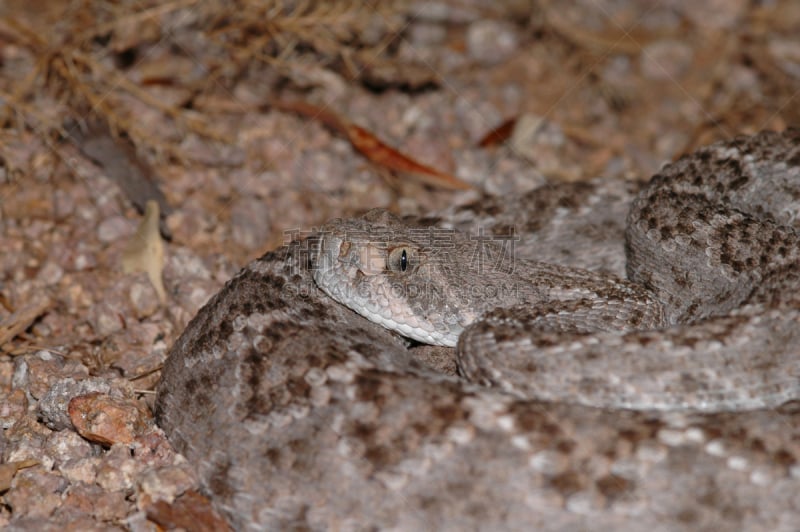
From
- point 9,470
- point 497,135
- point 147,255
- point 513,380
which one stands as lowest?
point 9,470

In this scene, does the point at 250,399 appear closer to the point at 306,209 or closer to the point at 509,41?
the point at 306,209

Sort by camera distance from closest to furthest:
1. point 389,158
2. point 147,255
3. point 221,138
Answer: point 147,255 → point 221,138 → point 389,158

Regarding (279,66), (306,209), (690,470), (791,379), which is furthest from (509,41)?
(690,470)

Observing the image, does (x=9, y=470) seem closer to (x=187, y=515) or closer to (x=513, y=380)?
(x=187, y=515)

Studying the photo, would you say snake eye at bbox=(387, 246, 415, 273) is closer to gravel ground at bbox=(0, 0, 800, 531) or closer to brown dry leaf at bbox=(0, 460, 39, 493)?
gravel ground at bbox=(0, 0, 800, 531)

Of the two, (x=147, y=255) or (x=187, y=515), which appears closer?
(x=187, y=515)

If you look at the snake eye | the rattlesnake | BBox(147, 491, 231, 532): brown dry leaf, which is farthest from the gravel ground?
the snake eye

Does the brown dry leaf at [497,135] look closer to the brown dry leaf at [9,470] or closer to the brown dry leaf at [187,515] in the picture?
the brown dry leaf at [187,515]

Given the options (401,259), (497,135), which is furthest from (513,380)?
(497,135)
